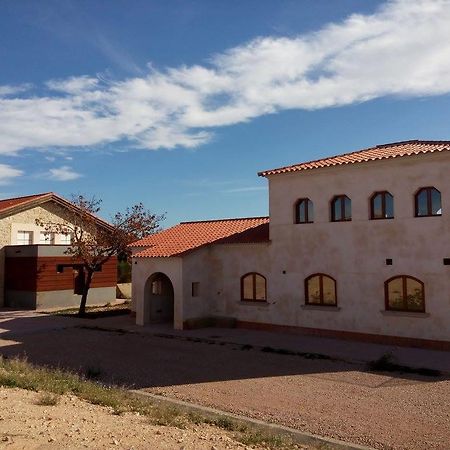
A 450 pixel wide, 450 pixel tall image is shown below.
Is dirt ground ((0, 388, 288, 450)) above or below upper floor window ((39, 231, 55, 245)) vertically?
below

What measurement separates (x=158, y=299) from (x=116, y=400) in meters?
12.0

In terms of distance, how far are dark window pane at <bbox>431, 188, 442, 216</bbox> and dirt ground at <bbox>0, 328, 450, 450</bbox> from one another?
5558 mm

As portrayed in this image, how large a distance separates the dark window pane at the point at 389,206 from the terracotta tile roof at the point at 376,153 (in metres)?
1.32

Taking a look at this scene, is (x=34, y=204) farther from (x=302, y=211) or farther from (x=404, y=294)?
(x=404, y=294)

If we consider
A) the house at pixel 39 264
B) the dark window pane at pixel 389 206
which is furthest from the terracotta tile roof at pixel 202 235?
the house at pixel 39 264

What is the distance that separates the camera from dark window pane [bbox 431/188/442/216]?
14.8 m

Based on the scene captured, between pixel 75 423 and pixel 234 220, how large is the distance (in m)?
16.1

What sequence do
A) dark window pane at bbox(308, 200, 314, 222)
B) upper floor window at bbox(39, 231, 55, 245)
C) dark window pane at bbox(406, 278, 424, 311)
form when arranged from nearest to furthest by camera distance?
dark window pane at bbox(406, 278, 424, 311) → dark window pane at bbox(308, 200, 314, 222) → upper floor window at bbox(39, 231, 55, 245)

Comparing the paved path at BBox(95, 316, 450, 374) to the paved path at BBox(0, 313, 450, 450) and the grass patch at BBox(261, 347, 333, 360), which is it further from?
the grass patch at BBox(261, 347, 333, 360)

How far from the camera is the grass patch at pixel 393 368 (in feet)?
38.5

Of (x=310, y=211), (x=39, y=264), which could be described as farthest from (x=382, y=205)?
(x=39, y=264)

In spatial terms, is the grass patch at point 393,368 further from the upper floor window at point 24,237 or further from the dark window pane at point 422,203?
the upper floor window at point 24,237

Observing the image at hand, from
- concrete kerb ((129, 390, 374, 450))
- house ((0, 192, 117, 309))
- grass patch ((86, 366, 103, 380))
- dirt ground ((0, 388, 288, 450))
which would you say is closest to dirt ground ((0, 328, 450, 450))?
grass patch ((86, 366, 103, 380))

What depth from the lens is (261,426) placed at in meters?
8.23
